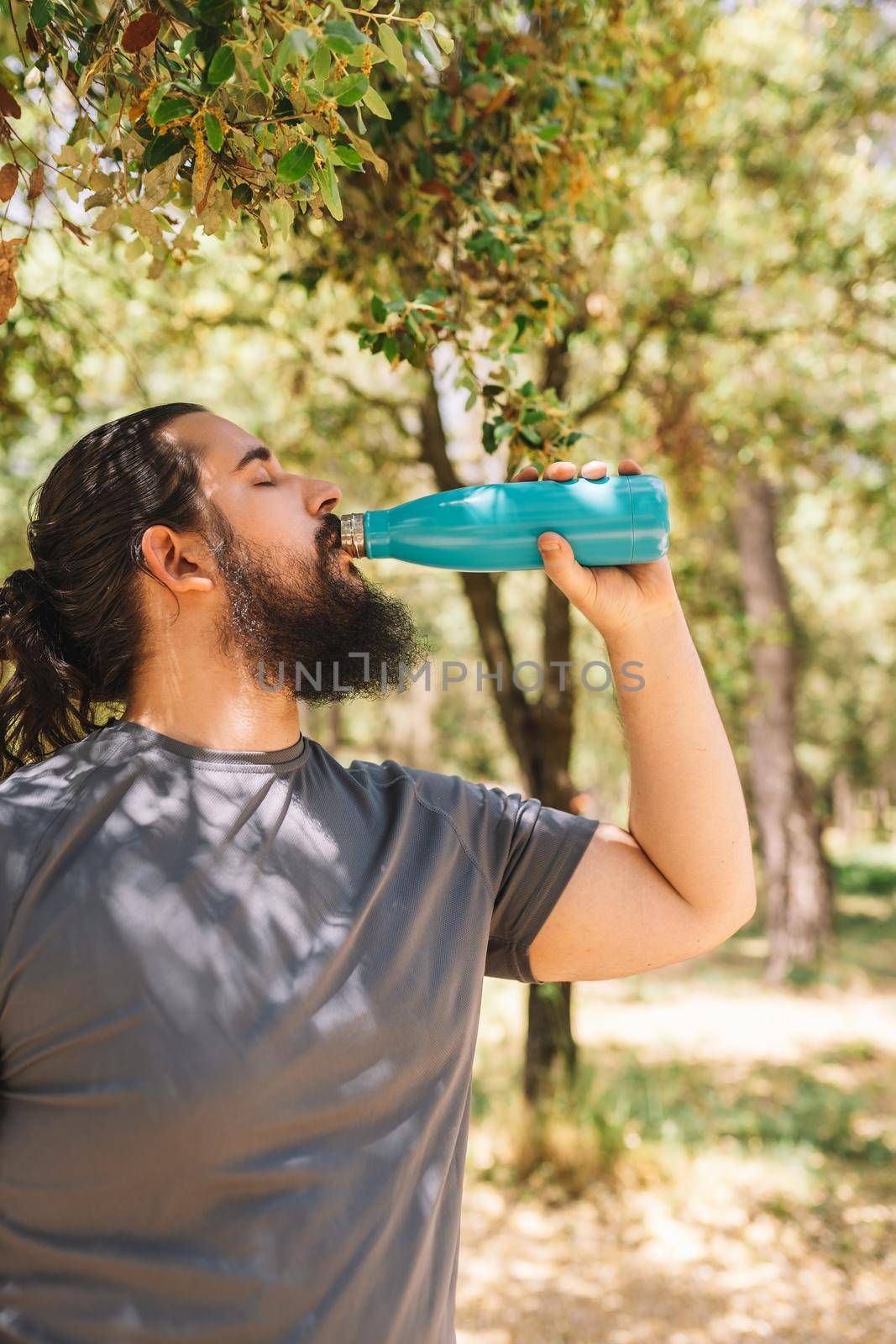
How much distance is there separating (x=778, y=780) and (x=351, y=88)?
10.7 meters

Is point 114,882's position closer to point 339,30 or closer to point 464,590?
point 339,30

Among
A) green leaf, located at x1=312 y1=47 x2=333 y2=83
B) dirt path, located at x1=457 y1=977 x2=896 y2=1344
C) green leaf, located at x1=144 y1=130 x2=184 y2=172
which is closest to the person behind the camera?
green leaf, located at x1=312 y1=47 x2=333 y2=83

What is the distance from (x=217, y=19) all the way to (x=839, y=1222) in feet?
18.4

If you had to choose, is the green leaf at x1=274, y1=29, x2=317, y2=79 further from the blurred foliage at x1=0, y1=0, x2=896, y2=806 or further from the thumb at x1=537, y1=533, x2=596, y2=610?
the thumb at x1=537, y1=533, x2=596, y2=610

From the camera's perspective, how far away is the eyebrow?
1.80 metres

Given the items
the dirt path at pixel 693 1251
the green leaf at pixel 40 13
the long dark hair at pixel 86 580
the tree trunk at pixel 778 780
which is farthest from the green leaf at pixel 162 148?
the tree trunk at pixel 778 780

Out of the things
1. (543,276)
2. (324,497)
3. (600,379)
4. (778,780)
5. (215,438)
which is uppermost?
(600,379)

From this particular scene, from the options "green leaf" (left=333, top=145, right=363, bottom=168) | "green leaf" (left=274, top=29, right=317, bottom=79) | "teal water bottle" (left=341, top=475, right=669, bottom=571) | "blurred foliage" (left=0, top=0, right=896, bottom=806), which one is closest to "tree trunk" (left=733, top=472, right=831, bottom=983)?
"blurred foliage" (left=0, top=0, right=896, bottom=806)

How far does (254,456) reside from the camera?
182cm

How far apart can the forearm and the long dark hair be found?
0.78 meters

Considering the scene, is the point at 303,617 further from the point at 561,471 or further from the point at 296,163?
the point at 296,163

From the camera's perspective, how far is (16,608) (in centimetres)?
182

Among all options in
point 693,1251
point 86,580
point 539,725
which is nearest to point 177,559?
point 86,580

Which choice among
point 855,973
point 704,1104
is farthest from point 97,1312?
point 855,973
